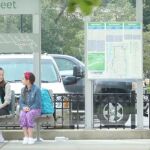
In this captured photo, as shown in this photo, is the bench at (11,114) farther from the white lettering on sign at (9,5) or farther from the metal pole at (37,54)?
the white lettering on sign at (9,5)

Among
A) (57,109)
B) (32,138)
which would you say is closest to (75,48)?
(57,109)

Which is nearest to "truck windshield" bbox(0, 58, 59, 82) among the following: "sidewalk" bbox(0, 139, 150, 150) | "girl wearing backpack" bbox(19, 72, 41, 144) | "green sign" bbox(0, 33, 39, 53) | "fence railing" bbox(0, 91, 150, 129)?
"green sign" bbox(0, 33, 39, 53)

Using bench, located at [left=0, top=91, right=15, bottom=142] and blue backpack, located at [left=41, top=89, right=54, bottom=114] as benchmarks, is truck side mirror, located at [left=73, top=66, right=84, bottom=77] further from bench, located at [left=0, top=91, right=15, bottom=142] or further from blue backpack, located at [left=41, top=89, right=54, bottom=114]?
bench, located at [left=0, top=91, right=15, bottom=142]

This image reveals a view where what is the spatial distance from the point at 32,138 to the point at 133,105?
2.04 metres

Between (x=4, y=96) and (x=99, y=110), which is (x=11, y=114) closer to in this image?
(x=4, y=96)

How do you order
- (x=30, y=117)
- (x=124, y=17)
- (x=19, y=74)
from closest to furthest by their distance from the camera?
(x=30, y=117) → (x=124, y=17) → (x=19, y=74)

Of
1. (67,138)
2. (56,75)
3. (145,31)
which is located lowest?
(67,138)

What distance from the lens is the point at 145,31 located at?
10711 millimetres

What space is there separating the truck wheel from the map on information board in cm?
58

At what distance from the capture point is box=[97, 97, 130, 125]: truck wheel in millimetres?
10461

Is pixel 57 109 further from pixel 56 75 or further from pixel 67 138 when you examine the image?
pixel 56 75

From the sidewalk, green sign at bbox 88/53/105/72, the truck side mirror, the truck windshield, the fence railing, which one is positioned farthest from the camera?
the truck windshield

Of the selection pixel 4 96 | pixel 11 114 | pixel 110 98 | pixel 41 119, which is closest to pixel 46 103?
pixel 41 119

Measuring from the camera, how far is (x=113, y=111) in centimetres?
1050
